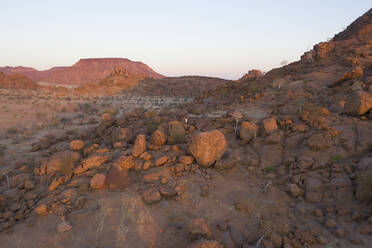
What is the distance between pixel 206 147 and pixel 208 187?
91cm

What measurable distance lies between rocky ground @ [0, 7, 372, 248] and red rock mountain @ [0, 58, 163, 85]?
69359mm

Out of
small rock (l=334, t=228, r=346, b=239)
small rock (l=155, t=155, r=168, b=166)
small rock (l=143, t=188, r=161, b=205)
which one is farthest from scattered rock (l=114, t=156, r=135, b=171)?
small rock (l=334, t=228, r=346, b=239)

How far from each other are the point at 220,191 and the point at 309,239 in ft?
5.53

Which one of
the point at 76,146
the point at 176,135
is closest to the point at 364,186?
the point at 176,135

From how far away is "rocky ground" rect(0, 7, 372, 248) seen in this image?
327cm

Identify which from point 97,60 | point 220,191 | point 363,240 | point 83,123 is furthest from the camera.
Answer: point 97,60

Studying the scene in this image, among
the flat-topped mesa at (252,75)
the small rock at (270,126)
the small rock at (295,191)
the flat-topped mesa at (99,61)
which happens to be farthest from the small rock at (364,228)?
the flat-topped mesa at (99,61)

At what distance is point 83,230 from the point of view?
3447 mm

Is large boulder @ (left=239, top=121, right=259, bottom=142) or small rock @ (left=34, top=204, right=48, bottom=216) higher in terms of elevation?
large boulder @ (left=239, top=121, right=259, bottom=142)

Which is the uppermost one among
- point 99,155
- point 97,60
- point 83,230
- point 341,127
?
point 97,60

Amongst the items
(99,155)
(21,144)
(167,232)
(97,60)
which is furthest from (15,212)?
(97,60)

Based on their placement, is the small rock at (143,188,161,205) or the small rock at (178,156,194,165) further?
the small rock at (178,156,194,165)

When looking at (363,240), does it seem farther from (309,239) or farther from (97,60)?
(97,60)

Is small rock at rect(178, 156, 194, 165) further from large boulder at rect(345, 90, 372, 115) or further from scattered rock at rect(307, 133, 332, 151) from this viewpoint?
large boulder at rect(345, 90, 372, 115)
